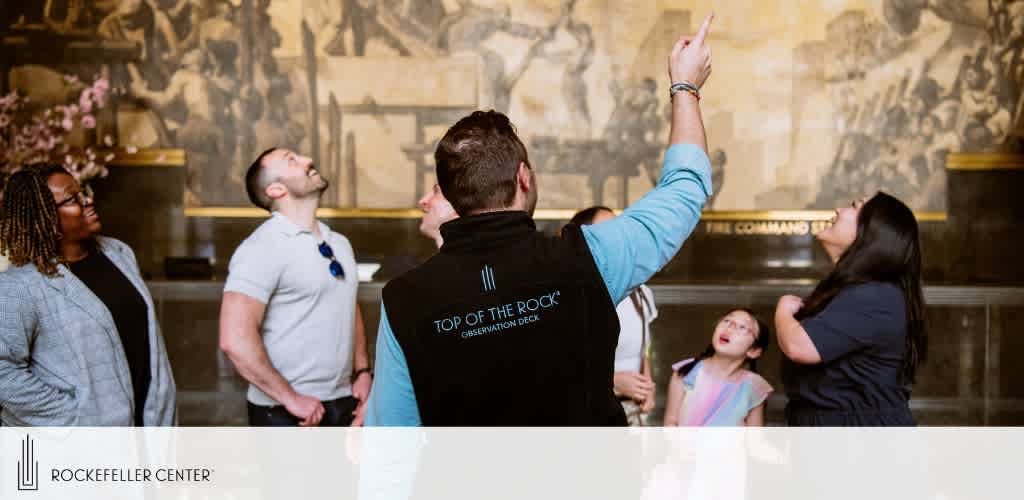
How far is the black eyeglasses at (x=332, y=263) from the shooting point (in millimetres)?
4305

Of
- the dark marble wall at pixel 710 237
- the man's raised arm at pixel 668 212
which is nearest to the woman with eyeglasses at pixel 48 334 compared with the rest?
the man's raised arm at pixel 668 212

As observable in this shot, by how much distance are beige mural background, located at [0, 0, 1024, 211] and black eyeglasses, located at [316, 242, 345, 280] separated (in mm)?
5127

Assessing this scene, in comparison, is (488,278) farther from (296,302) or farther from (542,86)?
(542,86)

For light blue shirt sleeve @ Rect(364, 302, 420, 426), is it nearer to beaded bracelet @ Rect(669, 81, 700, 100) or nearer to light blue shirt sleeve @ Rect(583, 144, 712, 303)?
light blue shirt sleeve @ Rect(583, 144, 712, 303)

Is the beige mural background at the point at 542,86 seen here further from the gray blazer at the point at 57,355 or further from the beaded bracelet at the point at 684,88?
the beaded bracelet at the point at 684,88

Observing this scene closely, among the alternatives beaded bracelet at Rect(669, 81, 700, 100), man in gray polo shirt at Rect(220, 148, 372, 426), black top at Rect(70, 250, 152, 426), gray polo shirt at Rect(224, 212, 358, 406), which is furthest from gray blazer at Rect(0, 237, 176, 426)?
beaded bracelet at Rect(669, 81, 700, 100)

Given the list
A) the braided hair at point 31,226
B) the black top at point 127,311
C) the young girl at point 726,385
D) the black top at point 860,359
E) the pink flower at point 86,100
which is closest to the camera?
the braided hair at point 31,226

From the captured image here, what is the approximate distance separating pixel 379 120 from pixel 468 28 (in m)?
1.19

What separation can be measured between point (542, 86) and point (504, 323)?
7.47 m

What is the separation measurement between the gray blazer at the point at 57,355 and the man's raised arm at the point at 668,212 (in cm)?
220

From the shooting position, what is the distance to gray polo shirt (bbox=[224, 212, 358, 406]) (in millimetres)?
4156

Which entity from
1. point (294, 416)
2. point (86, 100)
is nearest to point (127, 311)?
point (294, 416)

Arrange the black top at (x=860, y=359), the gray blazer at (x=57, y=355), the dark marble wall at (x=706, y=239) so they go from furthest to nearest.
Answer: the dark marble wall at (x=706, y=239) < the black top at (x=860, y=359) < the gray blazer at (x=57, y=355)

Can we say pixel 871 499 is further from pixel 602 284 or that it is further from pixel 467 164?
pixel 467 164
